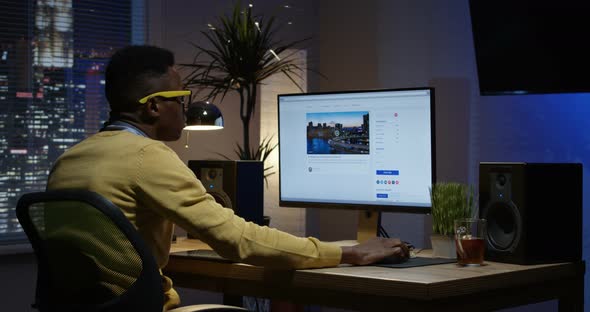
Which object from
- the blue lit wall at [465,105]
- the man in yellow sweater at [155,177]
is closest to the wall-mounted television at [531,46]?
the blue lit wall at [465,105]

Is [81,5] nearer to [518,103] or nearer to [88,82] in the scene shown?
[88,82]

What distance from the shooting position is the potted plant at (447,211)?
2.64 meters

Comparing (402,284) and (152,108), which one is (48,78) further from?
(402,284)

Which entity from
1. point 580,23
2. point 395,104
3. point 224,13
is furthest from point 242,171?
point 224,13

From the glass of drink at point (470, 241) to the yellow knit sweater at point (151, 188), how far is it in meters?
0.69

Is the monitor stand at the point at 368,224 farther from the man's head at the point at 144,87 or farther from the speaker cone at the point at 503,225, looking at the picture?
the man's head at the point at 144,87

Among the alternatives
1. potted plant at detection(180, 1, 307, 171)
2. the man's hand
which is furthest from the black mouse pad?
potted plant at detection(180, 1, 307, 171)

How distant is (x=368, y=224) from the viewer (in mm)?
3027

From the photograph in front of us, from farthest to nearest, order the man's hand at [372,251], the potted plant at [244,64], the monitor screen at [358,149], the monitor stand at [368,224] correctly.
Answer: the potted plant at [244,64], the monitor stand at [368,224], the monitor screen at [358,149], the man's hand at [372,251]

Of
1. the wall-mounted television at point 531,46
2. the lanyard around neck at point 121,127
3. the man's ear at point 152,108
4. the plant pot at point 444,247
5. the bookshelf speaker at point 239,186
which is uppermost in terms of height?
the wall-mounted television at point 531,46

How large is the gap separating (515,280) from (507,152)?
1.24 meters

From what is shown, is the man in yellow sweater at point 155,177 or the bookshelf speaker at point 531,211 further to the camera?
the bookshelf speaker at point 531,211

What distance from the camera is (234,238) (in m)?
2.11

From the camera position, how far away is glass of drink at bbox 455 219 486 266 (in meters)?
2.50
